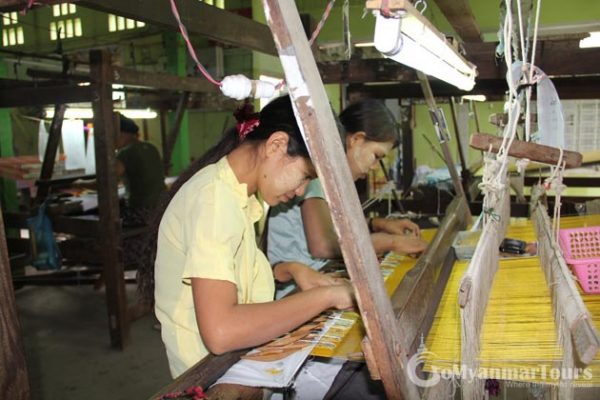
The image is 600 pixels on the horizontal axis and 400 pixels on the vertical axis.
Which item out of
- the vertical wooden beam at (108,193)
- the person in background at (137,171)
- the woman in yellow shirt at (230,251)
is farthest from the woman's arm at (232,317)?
the person in background at (137,171)

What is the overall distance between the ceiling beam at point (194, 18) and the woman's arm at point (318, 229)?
2.54ft

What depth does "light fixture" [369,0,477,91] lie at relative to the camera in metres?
0.92

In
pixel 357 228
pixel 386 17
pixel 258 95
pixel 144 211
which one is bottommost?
pixel 144 211

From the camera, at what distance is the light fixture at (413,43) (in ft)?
3.02

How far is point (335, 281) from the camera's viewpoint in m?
2.00

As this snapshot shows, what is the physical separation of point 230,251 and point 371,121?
1.37 m

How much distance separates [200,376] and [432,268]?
0.97m

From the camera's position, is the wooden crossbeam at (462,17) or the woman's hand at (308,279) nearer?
the woman's hand at (308,279)

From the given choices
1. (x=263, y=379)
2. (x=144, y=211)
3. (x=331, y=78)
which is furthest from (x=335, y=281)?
(x=144, y=211)

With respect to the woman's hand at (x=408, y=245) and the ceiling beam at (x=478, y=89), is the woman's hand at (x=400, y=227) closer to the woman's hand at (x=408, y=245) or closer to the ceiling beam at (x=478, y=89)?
the woman's hand at (x=408, y=245)

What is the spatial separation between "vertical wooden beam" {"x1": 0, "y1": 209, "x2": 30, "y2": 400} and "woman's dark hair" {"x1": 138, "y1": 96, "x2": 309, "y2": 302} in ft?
2.27

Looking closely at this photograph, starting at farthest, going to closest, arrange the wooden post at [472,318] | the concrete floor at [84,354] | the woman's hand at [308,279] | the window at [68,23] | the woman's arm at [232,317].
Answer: the window at [68,23] < the concrete floor at [84,354] < the woman's hand at [308,279] < the woman's arm at [232,317] < the wooden post at [472,318]

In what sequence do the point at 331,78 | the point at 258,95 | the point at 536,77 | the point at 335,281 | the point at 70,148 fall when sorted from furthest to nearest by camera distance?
the point at 70,148, the point at 331,78, the point at 335,281, the point at 536,77, the point at 258,95

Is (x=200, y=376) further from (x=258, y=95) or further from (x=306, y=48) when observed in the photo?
(x=306, y=48)
